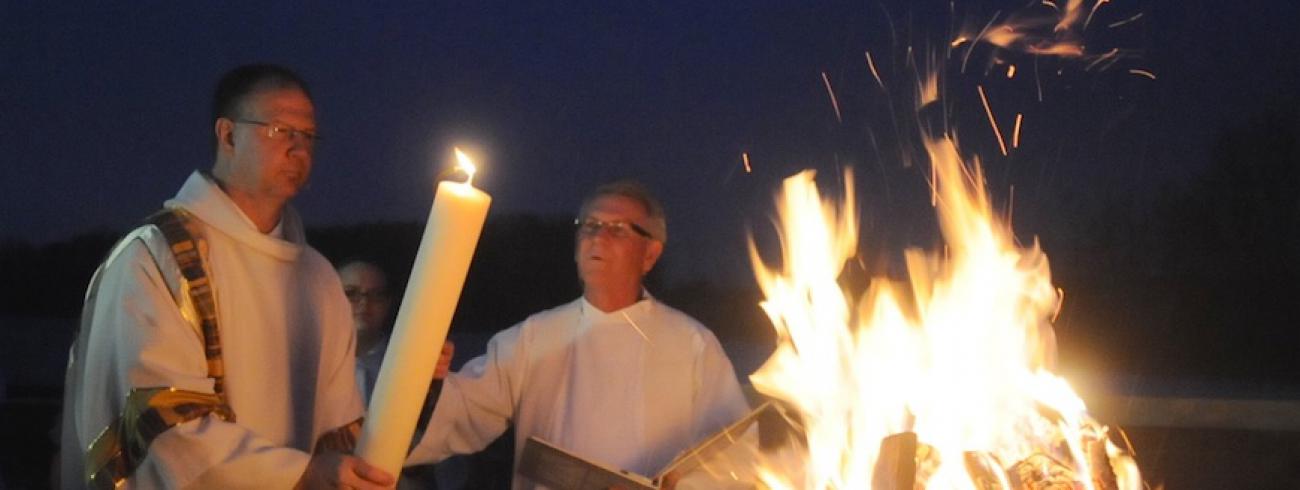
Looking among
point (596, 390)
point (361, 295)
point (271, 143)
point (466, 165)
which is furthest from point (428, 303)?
point (361, 295)

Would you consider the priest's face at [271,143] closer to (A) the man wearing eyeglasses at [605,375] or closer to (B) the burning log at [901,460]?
(A) the man wearing eyeglasses at [605,375]

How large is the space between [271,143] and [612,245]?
1.28 m

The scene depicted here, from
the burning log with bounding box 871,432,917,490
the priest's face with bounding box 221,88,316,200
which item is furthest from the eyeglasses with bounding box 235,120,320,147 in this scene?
the burning log with bounding box 871,432,917,490

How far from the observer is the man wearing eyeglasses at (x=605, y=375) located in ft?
12.0

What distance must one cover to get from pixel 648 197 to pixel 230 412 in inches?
64.2

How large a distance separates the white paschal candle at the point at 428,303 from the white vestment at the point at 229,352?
39 centimetres

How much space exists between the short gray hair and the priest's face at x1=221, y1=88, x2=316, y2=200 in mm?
1168

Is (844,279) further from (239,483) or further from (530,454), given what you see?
(239,483)

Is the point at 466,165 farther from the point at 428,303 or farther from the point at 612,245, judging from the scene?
the point at 612,245

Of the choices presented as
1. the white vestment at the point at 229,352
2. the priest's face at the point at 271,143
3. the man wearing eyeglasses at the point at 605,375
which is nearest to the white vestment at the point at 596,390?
the man wearing eyeglasses at the point at 605,375

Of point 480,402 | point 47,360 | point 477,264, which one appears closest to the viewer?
point 480,402

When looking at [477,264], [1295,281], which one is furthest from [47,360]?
[1295,281]

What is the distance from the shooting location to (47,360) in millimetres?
10945

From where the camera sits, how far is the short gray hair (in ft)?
12.1
